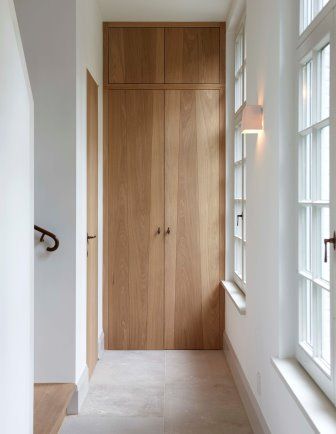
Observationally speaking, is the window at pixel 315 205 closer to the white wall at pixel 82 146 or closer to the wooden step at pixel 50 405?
the wooden step at pixel 50 405

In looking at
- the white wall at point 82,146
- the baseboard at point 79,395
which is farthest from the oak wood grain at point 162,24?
the baseboard at point 79,395

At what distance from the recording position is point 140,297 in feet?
15.4

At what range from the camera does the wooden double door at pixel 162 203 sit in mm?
4668

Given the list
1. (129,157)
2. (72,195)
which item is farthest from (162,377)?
(129,157)

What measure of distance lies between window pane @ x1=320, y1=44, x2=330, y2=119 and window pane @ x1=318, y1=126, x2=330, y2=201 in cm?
8

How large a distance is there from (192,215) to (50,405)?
2.23 metres

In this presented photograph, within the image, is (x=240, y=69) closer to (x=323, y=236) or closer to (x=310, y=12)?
(x=310, y=12)

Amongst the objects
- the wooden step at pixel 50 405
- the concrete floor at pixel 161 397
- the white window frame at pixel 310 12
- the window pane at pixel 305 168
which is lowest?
the concrete floor at pixel 161 397

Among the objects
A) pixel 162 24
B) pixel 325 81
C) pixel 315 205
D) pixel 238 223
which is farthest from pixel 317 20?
pixel 162 24

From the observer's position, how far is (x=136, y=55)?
4684 millimetres

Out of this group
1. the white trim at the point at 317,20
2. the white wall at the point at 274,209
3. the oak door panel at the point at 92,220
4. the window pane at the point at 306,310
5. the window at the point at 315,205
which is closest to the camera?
the white trim at the point at 317,20

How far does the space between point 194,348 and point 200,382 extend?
87 centimetres

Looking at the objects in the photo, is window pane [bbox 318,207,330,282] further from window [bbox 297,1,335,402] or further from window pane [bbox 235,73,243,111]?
window pane [bbox 235,73,243,111]

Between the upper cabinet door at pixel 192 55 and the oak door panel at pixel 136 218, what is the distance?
26cm
